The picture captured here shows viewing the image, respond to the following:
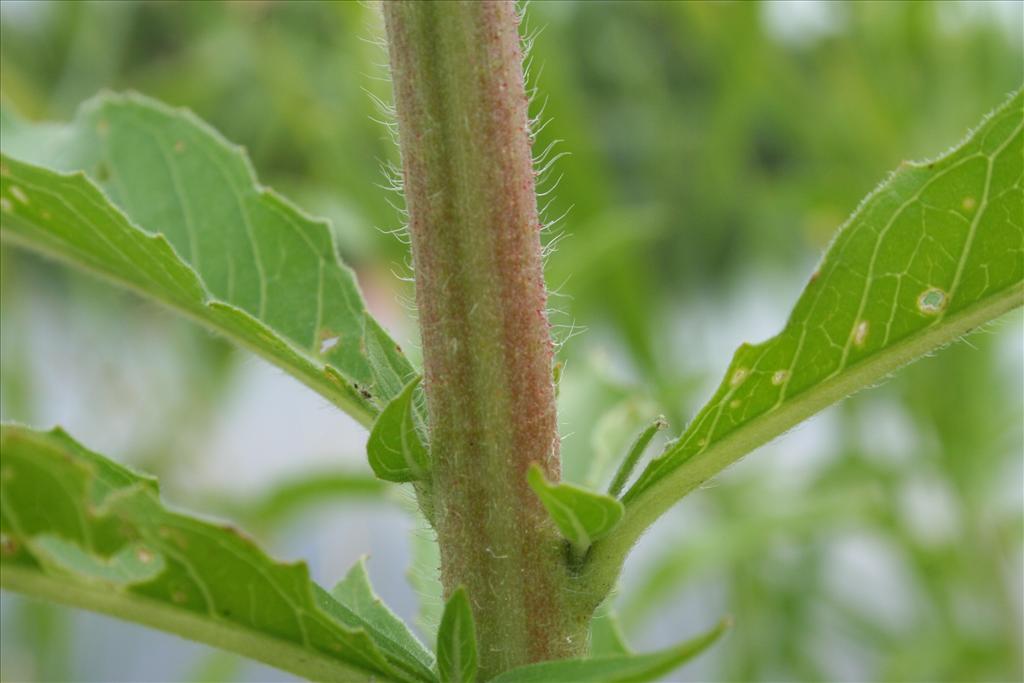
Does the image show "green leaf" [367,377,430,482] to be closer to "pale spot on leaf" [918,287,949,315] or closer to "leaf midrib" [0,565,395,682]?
"leaf midrib" [0,565,395,682]

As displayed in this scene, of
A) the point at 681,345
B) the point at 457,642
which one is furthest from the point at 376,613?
the point at 681,345

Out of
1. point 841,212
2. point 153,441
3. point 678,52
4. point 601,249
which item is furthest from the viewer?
point 678,52

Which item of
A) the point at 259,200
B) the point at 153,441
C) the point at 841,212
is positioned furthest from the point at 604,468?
the point at 153,441

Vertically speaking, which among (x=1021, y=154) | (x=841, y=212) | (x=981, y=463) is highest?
(x=841, y=212)

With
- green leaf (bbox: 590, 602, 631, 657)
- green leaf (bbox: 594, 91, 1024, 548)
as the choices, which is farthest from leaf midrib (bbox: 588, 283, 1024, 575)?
green leaf (bbox: 590, 602, 631, 657)

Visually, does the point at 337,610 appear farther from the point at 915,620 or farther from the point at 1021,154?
the point at 915,620

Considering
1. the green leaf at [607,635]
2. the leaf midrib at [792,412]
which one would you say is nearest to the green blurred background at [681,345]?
the green leaf at [607,635]

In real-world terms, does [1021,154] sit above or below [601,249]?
below
